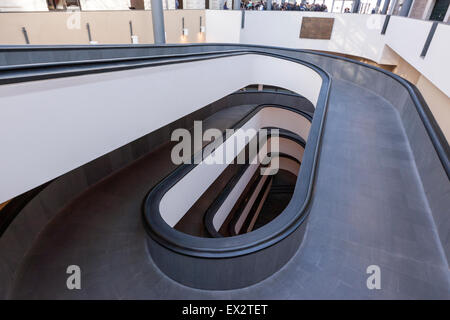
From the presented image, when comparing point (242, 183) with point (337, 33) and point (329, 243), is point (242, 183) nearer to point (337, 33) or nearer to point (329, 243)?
point (329, 243)

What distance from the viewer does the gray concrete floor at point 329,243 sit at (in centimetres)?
303

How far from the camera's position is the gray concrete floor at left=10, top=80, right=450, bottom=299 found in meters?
3.03

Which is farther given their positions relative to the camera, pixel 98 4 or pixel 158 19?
pixel 98 4

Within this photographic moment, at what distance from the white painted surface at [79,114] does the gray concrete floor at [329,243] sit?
5.65 feet

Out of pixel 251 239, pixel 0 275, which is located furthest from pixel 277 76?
pixel 0 275

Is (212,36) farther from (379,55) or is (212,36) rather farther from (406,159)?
(406,159)

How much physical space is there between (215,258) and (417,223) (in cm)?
285

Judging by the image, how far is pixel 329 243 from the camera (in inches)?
134

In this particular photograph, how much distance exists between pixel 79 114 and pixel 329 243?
3.63 m

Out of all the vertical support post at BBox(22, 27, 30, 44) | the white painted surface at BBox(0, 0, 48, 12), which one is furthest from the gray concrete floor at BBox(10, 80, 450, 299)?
the white painted surface at BBox(0, 0, 48, 12)

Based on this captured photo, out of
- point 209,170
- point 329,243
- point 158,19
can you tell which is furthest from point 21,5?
point 329,243

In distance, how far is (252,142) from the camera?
11289mm

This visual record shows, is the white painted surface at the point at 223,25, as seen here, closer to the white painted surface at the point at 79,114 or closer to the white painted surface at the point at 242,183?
the white painted surface at the point at 242,183
